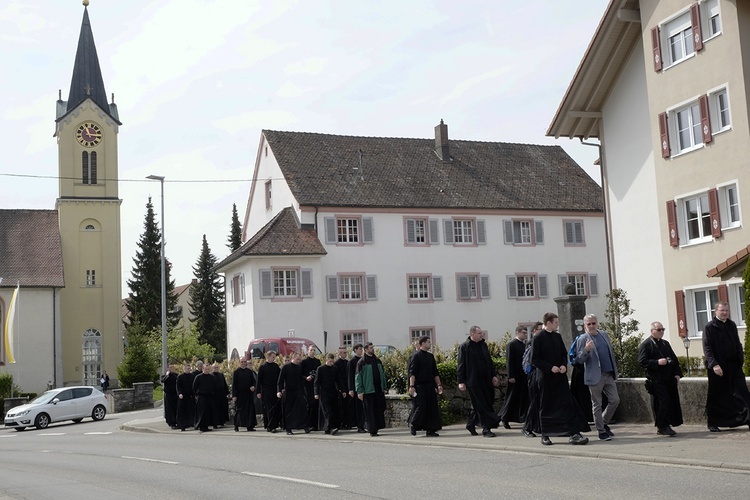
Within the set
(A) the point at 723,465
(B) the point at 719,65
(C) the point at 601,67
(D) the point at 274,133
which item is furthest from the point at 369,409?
(D) the point at 274,133

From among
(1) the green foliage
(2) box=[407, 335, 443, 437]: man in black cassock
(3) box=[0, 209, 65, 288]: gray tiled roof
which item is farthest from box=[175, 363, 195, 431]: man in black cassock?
(3) box=[0, 209, 65, 288]: gray tiled roof

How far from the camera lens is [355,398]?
2003 centimetres

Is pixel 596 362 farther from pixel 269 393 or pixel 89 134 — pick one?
pixel 89 134

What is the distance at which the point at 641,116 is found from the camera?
28.6 metres

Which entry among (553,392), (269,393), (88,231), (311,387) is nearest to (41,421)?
(269,393)

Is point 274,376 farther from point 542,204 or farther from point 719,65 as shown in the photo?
point 542,204

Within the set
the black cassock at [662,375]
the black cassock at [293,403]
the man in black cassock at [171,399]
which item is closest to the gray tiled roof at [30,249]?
the man in black cassock at [171,399]

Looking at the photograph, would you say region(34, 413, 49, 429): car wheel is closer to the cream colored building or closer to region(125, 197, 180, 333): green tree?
the cream colored building

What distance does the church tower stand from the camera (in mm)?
60594

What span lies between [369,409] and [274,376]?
4.55m

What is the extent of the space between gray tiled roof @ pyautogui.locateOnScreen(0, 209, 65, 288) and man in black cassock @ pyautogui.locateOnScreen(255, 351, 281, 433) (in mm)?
39361

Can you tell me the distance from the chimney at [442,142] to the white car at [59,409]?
76.6ft

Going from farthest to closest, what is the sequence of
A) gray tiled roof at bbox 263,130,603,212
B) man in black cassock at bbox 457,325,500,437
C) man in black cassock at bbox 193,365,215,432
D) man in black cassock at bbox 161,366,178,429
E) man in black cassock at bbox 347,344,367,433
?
gray tiled roof at bbox 263,130,603,212, man in black cassock at bbox 161,366,178,429, man in black cassock at bbox 193,365,215,432, man in black cassock at bbox 347,344,367,433, man in black cassock at bbox 457,325,500,437

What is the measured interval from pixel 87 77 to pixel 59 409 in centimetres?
3558
